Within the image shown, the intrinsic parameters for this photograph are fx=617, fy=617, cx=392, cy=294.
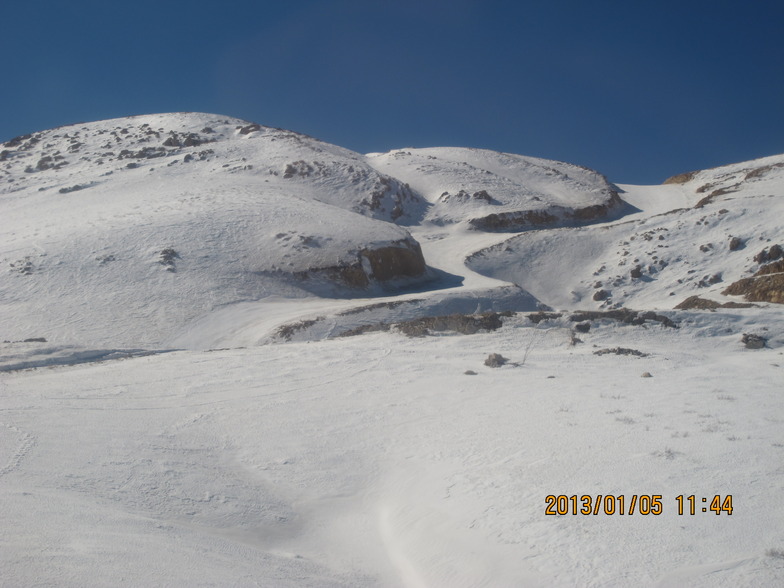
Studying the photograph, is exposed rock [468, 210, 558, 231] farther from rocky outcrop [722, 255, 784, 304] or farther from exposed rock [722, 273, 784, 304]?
exposed rock [722, 273, 784, 304]

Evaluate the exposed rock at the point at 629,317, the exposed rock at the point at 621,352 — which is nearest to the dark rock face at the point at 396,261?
the exposed rock at the point at 629,317

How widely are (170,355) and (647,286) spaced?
27.2 metres

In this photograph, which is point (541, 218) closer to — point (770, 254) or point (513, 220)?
point (513, 220)

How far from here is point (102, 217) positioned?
119 feet

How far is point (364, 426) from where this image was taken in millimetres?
9453

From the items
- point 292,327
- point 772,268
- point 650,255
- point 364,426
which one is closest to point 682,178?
point 650,255

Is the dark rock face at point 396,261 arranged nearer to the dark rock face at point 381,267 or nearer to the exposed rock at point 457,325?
the dark rock face at point 381,267

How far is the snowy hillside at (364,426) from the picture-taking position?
200 inches

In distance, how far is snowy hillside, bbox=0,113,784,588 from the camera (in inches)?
200

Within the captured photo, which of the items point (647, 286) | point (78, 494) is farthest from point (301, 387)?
point (647, 286)
